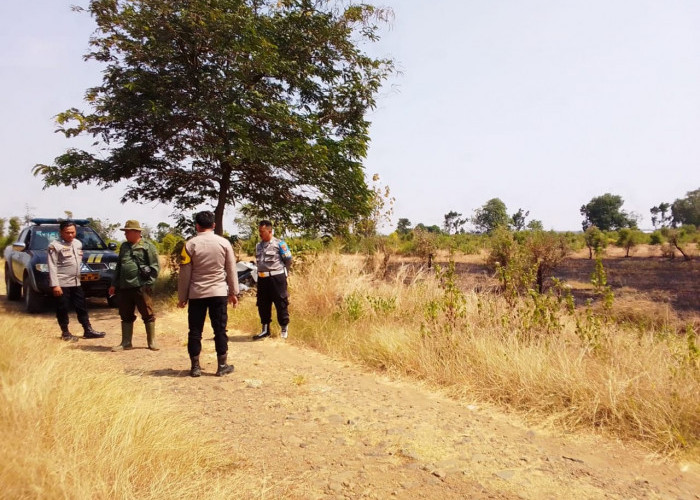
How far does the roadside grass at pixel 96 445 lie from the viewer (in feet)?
7.10

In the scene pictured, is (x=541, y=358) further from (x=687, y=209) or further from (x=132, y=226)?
(x=687, y=209)

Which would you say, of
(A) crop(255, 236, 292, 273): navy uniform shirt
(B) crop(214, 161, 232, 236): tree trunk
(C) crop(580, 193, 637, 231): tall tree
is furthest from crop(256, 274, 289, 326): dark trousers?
(C) crop(580, 193, 637, 231): tall tree

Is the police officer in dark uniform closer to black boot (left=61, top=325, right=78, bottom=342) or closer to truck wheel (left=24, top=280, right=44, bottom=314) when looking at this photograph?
black boot (left=61, top=325, right=78, bottom=342)

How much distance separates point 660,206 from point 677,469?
11431 centimetres

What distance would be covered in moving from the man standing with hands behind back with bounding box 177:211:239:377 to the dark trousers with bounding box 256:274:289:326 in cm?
186

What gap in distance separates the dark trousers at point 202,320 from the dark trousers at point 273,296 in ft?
6.16

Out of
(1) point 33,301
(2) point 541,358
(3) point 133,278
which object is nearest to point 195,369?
(3) point 133,278

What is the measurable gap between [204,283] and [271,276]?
2.05 m

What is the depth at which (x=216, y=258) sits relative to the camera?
528 cm

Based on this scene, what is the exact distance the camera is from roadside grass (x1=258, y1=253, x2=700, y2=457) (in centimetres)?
372

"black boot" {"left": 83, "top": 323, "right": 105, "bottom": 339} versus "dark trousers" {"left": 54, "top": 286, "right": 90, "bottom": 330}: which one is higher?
"dark trousers" {"left": 54, "top": 286, "right": 90, "bottom": 330}

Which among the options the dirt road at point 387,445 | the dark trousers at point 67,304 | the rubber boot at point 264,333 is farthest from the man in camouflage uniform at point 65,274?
the rubber boot at point 264,333

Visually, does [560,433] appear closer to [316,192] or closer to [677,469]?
[677,469]

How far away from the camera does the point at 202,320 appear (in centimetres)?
532
